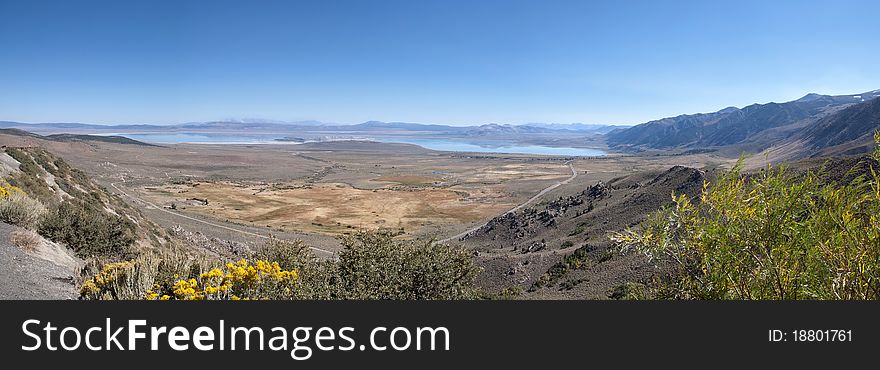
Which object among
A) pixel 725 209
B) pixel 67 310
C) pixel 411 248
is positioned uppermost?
pixel 725 209

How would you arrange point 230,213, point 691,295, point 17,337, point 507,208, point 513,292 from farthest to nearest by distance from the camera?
point 507,208 < point 230,213 < point 513,292 < point 691,295 < point 17,337

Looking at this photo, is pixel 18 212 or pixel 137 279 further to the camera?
pixel 18 212

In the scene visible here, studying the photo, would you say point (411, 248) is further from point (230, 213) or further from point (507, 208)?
point (507, 208)

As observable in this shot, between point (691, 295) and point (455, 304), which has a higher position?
point (455, 304)

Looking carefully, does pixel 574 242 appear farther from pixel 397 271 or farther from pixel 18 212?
pixel 18 212

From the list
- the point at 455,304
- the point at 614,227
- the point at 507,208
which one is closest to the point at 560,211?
the point at 614,227

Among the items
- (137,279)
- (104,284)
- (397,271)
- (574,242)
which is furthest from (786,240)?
(574,242)
